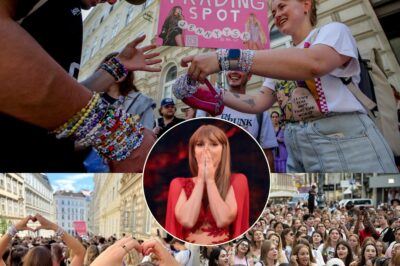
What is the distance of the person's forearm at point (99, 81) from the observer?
1.58 metres

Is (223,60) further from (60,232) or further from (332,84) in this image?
(60,232)

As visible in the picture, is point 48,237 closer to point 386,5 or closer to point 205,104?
point 205,104

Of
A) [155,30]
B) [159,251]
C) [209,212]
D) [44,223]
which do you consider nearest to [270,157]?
[209,212]

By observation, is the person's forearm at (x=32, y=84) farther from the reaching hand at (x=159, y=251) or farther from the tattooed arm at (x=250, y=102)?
the tattooed arm at (x=250, y=102)

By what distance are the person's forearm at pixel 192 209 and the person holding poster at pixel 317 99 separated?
0.54m

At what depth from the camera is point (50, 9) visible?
3.85 ft

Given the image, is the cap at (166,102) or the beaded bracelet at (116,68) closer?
the beaded bracelet at (116,68)

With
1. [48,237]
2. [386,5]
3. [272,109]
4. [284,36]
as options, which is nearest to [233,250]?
[272,109]

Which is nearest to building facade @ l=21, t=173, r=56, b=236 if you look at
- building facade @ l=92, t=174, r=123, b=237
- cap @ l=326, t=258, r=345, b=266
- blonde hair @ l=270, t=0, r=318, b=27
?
building facade @ l=92, t=174, r=123, b=237

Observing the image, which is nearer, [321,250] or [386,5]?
[386,5]

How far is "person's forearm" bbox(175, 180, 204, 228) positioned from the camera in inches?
67.8

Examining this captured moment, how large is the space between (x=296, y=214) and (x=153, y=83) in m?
1.12

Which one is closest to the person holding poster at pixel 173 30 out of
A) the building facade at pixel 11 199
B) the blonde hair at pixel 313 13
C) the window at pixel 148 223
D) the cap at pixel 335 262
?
the blonde hair at pixel 313 13

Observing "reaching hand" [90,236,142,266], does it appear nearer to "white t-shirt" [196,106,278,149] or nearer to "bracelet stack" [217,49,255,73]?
"bracelet stack" [217,49,255,73]
